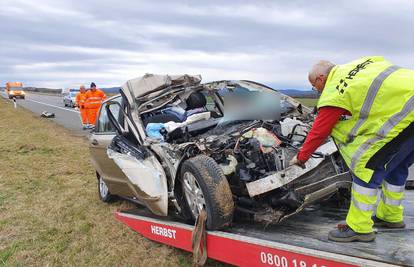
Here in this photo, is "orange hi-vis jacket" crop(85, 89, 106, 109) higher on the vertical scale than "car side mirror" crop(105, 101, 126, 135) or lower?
lower

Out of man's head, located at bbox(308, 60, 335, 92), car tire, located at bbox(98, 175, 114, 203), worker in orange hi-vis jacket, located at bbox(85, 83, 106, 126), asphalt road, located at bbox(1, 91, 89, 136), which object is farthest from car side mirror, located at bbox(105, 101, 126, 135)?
asphalt road, located at bbox(1, 91, 89, 136)

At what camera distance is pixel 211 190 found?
3900 millimetres

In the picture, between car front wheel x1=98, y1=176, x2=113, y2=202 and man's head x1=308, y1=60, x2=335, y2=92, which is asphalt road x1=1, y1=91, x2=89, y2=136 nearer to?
car front wheel x1=98, y1=176, x2=113, y2=202

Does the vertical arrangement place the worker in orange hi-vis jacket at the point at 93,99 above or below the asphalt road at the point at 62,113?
above

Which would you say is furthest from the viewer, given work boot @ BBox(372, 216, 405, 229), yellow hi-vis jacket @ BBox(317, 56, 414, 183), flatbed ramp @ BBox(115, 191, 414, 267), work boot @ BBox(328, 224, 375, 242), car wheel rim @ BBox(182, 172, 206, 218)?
car wheel rim @ BBox(182, 172, 206, 218)

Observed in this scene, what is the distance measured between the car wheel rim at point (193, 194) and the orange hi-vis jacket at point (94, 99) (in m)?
11.0

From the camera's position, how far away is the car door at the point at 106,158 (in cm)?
567

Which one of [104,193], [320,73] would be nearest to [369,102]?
[320,73]

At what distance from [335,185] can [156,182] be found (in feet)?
5.73

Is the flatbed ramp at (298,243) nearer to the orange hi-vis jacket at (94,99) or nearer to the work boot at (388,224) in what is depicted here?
the work boot at (388,224)

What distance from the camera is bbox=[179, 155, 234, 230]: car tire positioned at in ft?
12.8

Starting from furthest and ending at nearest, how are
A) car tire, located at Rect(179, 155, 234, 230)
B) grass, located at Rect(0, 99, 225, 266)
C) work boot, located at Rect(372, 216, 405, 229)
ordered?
1. grass, located at Rect(0, 99, 225, 266)
2. car tire, located at Rect(179, 155, 234, 230)
3. work boot, located at Rect(372, 216, 405, 229)

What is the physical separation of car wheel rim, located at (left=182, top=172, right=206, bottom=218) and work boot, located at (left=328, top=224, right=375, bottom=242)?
117 cm

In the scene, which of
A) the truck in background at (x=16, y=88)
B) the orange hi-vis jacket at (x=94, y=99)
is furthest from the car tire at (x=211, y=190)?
the truck in background at (x=16, y=88)
